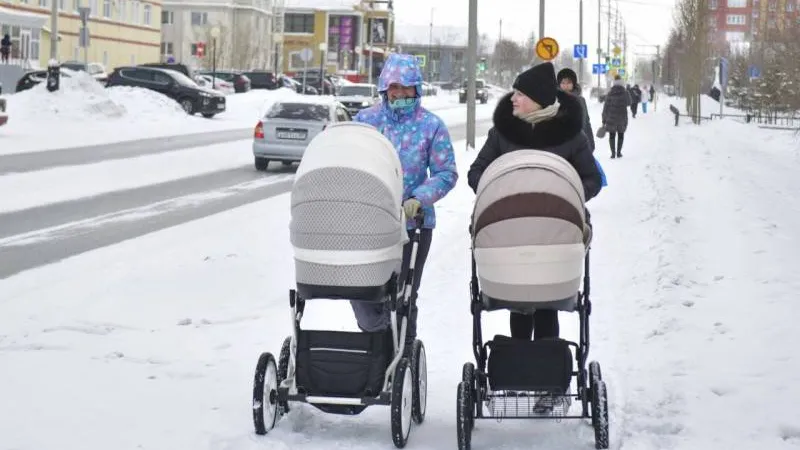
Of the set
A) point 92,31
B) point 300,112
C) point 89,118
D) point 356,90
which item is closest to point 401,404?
point 300,112

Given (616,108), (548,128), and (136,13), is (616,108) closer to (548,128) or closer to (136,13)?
(548,128)

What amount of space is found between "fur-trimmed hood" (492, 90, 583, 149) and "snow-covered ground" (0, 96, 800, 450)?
1.42 metres

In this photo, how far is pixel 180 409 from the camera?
21.5 feet

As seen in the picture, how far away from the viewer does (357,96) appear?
52.6 meters

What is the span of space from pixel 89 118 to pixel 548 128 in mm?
33770

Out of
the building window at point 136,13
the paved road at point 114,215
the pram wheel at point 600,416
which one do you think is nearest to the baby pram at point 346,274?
the pram wheel at point 600,416

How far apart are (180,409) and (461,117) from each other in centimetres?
5298

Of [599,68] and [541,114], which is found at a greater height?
[599,68]

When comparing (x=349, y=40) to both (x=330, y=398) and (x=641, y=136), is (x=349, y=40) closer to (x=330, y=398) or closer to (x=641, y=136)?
(x=641, y=136)

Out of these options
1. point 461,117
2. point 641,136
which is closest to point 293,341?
point 641,136

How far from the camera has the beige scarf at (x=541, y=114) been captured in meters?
6.12

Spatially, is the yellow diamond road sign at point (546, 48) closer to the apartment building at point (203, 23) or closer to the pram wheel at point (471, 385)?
the pram wheel at point (471, 385)

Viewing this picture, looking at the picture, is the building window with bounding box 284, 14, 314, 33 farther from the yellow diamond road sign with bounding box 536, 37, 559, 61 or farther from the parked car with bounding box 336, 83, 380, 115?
the yellow diamond road sign with bounding box 536, 37, 559, 61

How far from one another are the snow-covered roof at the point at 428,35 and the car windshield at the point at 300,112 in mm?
162005
